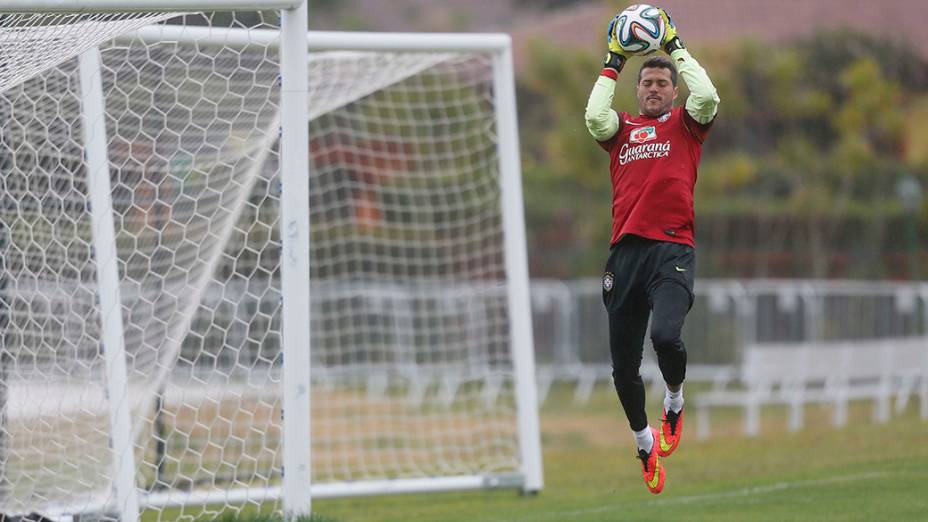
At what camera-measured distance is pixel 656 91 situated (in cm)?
789

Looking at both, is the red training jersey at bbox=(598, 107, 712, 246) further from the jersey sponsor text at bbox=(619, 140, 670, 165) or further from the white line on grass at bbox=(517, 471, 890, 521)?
the white line on grass at bbox=(517, 471, 890, 521)

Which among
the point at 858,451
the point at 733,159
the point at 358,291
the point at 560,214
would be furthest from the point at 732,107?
the point at 858,451

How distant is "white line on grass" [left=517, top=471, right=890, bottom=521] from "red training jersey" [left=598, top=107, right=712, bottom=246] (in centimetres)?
255

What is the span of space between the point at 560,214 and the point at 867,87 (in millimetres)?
7862

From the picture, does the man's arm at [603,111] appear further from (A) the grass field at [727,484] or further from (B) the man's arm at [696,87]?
(A) the grass field at [727,484]

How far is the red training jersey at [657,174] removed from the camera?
25.3 feet

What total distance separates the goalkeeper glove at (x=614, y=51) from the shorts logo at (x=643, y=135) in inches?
14.2

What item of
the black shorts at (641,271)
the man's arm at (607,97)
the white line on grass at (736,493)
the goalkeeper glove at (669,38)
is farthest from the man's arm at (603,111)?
the white line on grass at (736,493)

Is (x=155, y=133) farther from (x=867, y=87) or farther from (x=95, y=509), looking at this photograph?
(x=867, y=87)

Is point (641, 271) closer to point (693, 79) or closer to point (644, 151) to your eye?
point (644, 151)

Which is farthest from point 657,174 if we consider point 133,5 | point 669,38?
point 133,5

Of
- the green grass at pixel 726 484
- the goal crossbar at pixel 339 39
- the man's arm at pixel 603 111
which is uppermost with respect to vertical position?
the goal crossbar at pixel 339 39

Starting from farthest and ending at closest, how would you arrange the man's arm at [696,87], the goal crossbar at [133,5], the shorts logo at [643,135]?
the shorts logo at [643,135], the man's arm at [696,87], the goal crossbar at [133,5]

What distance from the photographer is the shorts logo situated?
25.7 feet
